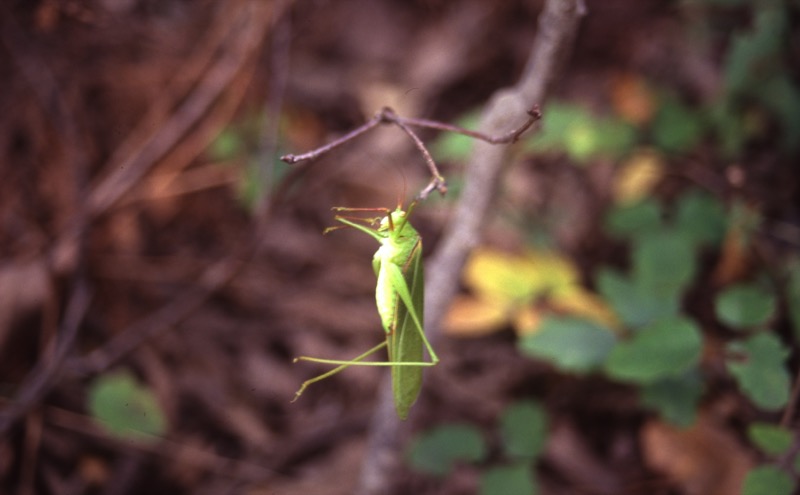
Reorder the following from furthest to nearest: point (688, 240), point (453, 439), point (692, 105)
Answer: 1. point (692, 105)
2. point (688, 240)
3. point (453, 439)

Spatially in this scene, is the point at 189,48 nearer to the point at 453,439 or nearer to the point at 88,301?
Result: the point at 88,301

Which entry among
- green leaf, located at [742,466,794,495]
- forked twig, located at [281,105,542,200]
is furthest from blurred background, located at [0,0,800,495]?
forked twig, located at [281,105,542,200]

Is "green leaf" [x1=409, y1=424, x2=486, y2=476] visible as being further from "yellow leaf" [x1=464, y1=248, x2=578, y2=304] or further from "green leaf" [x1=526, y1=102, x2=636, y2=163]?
"green leaf" [x1=526, y1=102, x2=636, y2=163]

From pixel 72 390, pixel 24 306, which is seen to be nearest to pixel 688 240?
pixel 72 390

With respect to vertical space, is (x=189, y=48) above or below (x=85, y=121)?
above

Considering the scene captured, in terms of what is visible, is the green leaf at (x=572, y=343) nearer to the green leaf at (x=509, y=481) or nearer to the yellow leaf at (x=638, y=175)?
the green leaf at (x=509, y=481)

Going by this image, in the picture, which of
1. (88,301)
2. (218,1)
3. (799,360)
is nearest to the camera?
(799,360)

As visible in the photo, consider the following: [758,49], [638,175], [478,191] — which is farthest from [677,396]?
[758,49]

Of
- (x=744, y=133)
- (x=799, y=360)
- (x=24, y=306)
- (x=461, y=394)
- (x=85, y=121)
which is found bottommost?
(x=799, y=360)
